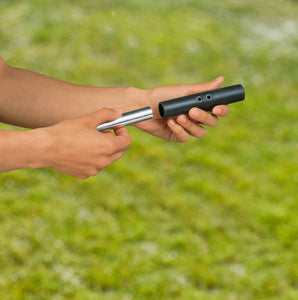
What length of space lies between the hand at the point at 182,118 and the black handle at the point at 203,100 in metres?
0.03

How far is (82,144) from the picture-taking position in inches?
67.5

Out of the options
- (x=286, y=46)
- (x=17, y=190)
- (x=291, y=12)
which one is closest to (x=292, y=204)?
(x=17, y=190)

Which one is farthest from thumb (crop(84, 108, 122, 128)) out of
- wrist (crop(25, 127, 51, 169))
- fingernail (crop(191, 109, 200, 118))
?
fingernail (crop(191, 109, 200, 118))

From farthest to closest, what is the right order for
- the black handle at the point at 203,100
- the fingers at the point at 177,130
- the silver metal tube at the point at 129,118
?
1. the fingers at the point at 177,130
2. the black handle at the point at 203,100
3. the silver metal tube at the point at 129,118

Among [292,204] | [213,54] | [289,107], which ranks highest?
[213,54]

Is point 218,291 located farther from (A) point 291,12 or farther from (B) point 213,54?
(A) point 291,12

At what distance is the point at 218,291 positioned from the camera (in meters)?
3.17

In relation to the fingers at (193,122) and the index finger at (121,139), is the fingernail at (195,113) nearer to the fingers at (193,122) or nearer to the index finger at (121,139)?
the fingers at (193,122)

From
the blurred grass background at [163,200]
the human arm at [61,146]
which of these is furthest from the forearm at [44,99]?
the blurred grass background at [163,200]

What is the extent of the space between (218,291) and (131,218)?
0.86 meters

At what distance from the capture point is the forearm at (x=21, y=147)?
1.69 meters

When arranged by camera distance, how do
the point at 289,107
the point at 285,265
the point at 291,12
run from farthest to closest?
1. the point at 291,12
2. the point at 289,107
3. the point at 285,265

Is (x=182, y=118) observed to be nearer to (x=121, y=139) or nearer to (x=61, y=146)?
(x=121, y=139)

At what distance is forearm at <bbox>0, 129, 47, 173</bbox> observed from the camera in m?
1.69
